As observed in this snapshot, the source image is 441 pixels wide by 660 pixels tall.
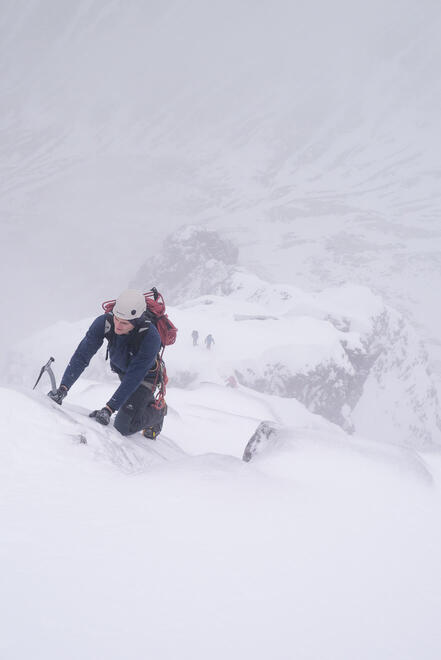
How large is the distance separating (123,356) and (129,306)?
61 centimetres

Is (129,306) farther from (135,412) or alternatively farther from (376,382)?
(376,382)

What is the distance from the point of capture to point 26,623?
112 centimetres

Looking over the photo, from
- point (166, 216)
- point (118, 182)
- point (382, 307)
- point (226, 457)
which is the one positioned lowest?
point (226, 457)

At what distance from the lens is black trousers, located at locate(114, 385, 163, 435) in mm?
3838

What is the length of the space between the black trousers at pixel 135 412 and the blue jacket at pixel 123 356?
14.1 inches

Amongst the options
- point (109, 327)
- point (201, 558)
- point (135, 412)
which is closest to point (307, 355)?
point (135, 412)

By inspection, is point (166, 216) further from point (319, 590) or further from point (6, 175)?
point (319, 590)

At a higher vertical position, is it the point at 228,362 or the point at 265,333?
the point at 265,333

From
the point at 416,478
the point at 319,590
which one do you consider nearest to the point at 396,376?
the point at 416,478

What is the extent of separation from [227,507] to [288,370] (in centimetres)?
1911

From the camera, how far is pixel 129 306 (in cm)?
312

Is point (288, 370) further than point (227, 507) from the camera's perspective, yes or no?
Yes

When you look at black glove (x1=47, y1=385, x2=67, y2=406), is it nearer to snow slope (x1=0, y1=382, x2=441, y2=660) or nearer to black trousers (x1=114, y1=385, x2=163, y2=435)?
snow slope (x1=0, y1=382, x2=441, y2=660)

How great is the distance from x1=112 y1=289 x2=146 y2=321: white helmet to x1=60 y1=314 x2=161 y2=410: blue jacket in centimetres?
24
